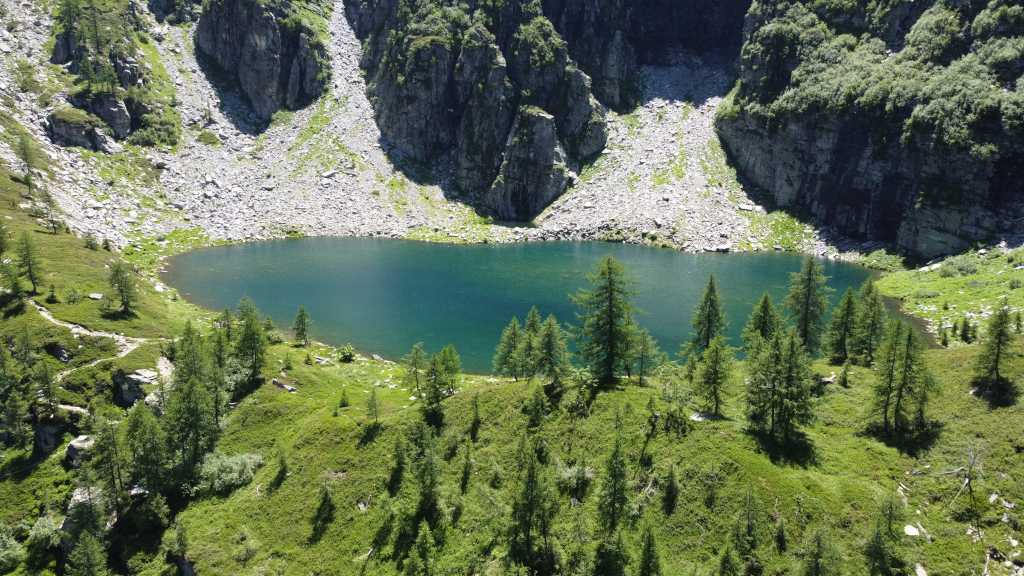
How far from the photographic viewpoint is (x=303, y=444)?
47.6m

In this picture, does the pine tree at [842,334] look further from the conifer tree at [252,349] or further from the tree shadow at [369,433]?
the conifer tree at [252,349]

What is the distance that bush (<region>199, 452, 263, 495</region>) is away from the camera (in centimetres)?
4594

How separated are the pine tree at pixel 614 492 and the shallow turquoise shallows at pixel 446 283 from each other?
38.9 m

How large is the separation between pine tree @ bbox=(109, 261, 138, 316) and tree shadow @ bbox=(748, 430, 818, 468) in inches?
3081

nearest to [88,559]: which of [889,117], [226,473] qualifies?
[226,473]

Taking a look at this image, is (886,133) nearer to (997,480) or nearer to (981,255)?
(981,255)

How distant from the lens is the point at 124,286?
243ft

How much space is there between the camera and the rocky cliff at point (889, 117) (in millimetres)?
120625

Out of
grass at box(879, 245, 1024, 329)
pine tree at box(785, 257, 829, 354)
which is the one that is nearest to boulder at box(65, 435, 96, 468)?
pine tree at box(785, 257, 829, 354)

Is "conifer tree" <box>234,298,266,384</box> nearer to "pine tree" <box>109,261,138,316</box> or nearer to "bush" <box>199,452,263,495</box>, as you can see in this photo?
"bush" <box>199,452,263,495</box>

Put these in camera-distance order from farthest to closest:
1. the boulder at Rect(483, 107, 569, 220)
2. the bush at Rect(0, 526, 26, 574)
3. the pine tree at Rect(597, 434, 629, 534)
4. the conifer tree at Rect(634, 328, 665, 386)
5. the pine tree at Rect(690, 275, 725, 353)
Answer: the boulder at Rect(483, 107, 569, 220) → the pine tree at Rect(690, 275, 725, 353) → the conifer tree at Rect(634, 328, 665, 386) → the bush at Rect(0, 526, 26, 574) → the pine tree at Rect(597, 434, 629, 534)

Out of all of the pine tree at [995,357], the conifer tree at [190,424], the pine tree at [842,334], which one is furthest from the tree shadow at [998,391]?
the conifer tree at [190,424]

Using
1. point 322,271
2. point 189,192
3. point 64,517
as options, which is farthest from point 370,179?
point 64,517

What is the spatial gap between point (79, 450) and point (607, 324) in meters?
51.0
